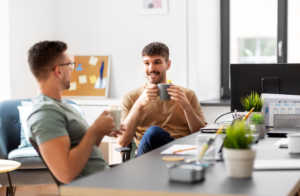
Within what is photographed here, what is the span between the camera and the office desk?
3.10 feet

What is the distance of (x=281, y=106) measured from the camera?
2104mm

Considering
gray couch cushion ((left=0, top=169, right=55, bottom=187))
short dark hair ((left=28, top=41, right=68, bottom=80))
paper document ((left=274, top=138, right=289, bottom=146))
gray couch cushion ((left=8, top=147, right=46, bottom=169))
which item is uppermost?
short dark hair ((left=28, top=41, right=68, bottom=80))

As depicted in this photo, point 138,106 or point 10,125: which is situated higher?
point 138,106

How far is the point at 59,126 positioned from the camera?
54.9 inches

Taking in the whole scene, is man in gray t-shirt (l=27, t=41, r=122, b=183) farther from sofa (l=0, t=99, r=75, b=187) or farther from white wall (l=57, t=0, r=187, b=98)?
white wall (l=57, t=0, r=187, b=98)

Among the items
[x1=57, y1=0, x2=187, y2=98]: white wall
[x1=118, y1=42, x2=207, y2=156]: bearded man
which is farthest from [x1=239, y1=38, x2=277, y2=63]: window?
[x1=118, y1=42, x2=207, y2=156]: bearded man

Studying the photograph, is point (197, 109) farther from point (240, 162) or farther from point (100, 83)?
point (100, 83)

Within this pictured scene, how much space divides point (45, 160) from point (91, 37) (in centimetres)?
323

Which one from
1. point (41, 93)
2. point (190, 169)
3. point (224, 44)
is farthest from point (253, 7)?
point (190, 169)

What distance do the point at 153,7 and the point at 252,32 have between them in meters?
1.12

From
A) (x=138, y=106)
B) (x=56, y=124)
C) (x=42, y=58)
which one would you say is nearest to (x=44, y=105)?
(x=56, y=124)

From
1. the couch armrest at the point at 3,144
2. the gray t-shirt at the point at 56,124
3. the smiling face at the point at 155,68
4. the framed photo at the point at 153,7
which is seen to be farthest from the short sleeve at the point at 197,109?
the framed photo at the point at 153,7

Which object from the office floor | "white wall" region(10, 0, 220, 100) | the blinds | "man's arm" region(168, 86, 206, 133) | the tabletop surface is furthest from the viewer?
"white wall" region(10, 0, 220, 100)

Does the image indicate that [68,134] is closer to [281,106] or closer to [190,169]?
[190,169]
